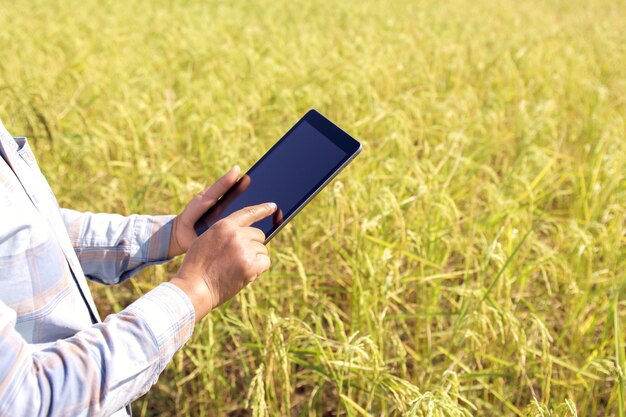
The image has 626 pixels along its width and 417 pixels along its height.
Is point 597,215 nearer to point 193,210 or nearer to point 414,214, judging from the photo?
point 414,214

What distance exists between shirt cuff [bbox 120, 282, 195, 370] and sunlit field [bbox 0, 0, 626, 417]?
37cm

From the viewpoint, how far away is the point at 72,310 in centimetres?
90

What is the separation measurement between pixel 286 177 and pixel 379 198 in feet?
2.59

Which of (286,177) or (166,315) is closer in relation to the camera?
(166,315)

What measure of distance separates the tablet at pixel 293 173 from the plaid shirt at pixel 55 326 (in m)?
0.29

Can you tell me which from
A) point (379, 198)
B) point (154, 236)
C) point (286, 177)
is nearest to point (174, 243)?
point (154, 236)

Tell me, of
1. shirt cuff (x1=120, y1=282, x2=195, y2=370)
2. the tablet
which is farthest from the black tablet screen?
shirt cuff (x1=120, y1=282, x2=195, y2=370)

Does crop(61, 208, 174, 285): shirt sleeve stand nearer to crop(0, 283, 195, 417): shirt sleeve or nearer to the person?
the person

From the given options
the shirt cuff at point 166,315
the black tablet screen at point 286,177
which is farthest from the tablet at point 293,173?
the shirt cuff at point 166,315

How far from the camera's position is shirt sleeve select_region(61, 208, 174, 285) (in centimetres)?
115

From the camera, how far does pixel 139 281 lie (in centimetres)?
207

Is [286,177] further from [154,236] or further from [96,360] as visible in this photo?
[96,360]

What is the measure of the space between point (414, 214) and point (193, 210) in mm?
980

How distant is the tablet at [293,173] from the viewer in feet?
3.53
